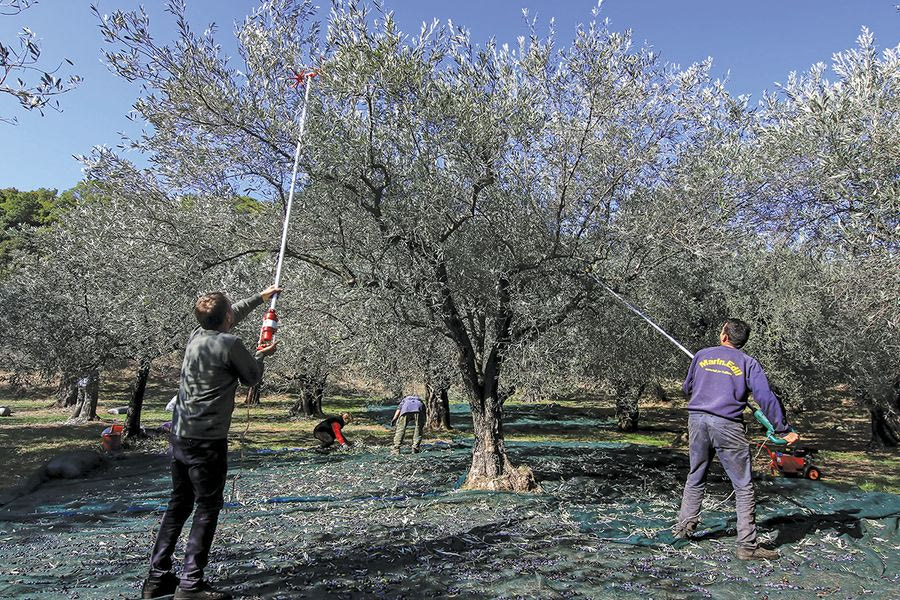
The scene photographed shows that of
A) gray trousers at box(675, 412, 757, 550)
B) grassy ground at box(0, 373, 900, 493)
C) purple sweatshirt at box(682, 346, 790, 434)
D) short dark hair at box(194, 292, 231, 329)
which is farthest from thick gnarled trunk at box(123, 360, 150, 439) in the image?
purple sweatshirt at box(682, 346, 790, 434)

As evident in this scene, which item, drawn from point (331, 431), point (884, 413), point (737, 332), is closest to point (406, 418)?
point (331, 431)

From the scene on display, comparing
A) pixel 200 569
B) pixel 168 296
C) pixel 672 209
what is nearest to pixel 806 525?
pixel 672 209

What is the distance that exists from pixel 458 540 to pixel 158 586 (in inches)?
106

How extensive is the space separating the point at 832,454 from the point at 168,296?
17795 mm

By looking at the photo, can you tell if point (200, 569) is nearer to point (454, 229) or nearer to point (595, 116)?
point (454, 229)

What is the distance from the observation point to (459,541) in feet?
18.4

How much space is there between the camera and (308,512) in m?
6.99

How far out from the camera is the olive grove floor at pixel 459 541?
4.41m

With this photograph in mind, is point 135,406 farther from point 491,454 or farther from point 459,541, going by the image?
point 459,541

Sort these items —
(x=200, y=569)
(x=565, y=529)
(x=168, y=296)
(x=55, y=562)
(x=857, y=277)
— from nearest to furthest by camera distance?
(x=200, y=569) < (x=55, y=562) < (x=565, y=529) < (x=857, y=277) < (x=168, y=296)

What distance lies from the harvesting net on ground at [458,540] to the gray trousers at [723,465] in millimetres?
276

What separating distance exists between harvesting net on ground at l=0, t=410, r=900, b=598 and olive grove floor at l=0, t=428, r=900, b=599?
20 mm

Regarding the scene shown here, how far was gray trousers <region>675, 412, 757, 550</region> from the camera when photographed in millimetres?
5156

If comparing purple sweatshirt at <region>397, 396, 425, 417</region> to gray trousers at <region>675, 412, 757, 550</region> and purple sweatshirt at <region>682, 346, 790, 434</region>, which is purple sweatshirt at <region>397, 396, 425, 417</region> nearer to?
gray trousers at <region>675, 412, 757, 550</region>
